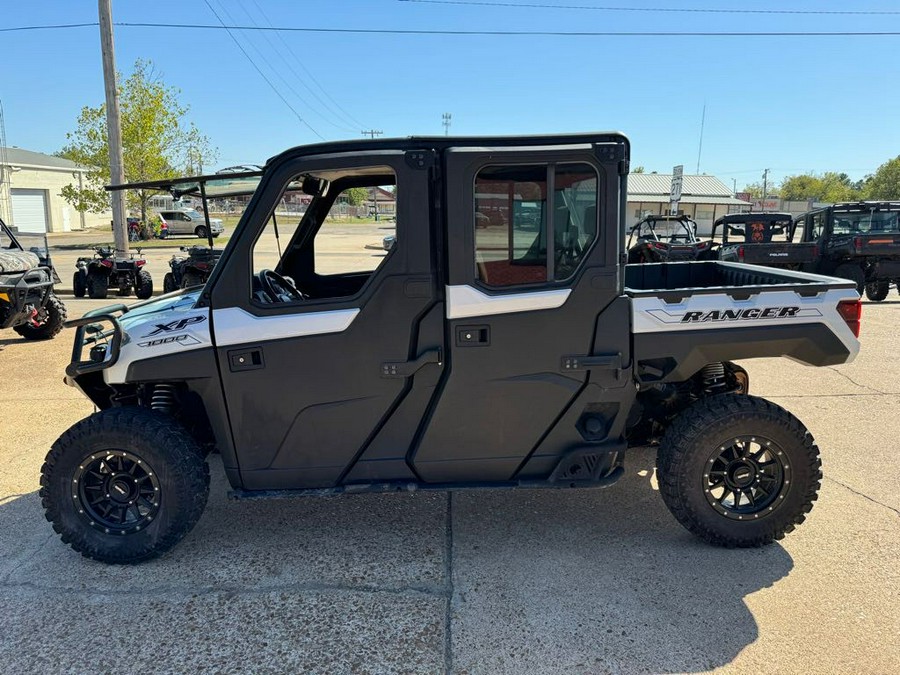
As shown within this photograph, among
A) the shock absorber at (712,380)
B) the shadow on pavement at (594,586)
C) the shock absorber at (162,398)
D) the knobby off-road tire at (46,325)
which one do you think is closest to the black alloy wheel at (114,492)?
the shock absorber at (162,398)

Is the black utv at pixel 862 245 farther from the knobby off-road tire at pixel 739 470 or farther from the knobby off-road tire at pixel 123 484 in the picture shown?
the knobby off-road tire at pixel 123 484

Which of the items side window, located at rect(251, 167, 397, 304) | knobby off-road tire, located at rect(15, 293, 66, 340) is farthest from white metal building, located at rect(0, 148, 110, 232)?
side window, located at rect(251, 167, 397, 304)

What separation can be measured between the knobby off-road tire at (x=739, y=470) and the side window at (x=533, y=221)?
1.14 m

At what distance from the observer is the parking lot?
106 inches

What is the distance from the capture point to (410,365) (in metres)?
3.20

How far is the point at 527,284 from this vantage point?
3.21m

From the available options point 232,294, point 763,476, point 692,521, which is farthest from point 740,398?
point 232,294

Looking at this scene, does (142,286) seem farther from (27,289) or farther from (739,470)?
(739,470)

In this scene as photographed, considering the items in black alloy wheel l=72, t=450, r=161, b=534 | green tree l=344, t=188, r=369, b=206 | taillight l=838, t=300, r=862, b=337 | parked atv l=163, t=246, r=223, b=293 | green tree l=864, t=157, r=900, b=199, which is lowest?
black alloy wheel l=72, t=450, r=161, b=534

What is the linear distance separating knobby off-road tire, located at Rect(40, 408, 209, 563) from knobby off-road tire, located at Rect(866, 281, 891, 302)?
14.8 meters

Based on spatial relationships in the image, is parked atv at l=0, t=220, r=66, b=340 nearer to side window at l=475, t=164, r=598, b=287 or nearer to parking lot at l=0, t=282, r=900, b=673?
parking lot at l=0, t=282, r=900, b=673

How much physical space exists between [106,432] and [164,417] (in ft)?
0.93

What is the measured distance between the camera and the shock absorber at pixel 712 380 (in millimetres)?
3905

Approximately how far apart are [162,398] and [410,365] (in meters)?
1.54
